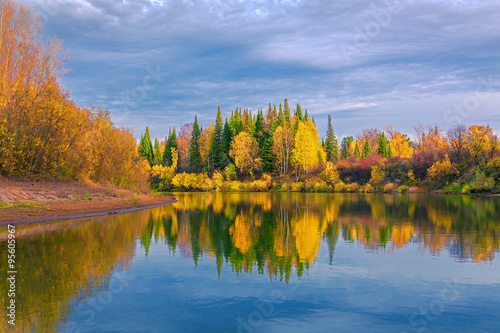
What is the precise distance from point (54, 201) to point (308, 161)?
195 ft

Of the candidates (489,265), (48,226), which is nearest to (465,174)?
(489,265)

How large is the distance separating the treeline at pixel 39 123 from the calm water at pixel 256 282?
38.8 feet

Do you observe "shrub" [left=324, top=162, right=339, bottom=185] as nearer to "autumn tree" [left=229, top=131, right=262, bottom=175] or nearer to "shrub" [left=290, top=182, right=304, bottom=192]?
"shrub" [left=290, top=182, right=304, bottom=192]

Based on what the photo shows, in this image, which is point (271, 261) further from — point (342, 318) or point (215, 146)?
point (215, 146)

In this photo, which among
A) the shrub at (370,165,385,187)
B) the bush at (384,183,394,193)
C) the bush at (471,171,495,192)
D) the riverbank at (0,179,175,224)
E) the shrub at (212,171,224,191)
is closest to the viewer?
the riverbank at (0,179,175,224)

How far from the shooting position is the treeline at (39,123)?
2498 cm

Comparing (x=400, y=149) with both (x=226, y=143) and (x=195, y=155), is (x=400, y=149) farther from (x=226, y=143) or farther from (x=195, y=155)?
(x=195, y=155)

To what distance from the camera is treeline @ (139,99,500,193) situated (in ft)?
202

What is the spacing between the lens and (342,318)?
6.66m

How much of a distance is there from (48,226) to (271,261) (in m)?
12.5

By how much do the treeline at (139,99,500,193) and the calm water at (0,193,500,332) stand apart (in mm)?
49770

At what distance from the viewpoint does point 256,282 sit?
8836mm

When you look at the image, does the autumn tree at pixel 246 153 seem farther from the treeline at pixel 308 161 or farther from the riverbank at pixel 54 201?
the riverbank at pixel 54 201

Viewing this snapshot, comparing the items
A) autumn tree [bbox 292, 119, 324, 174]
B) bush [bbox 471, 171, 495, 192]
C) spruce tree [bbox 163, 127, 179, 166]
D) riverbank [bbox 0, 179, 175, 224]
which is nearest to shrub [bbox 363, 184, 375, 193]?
autumn tree [bbox 292, 119, 324, 174]
